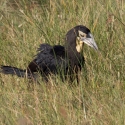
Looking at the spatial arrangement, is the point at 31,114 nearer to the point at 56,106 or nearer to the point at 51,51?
the point at 56,106

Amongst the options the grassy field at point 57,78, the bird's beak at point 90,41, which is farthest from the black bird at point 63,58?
the grassy field at point 57,78

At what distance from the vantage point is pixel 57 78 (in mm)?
5516

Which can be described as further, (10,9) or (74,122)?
(10,9)

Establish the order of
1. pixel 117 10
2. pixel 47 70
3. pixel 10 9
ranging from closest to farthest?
1. pixel 47 70
2. pixel 117 10
3. pixel 10 9

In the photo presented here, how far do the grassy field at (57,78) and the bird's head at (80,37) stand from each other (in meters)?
0.12

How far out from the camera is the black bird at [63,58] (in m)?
5.97

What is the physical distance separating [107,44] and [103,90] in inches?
45.9

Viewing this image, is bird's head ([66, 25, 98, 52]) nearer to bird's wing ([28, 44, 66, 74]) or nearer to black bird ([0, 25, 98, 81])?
black bird ([0, 25, 98, 81])

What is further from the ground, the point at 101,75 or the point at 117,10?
the point at 117,10

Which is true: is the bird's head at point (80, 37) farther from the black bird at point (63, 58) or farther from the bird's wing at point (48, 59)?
the bird's wing at point (48, 59)

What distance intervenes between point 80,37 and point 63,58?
35 centimetres

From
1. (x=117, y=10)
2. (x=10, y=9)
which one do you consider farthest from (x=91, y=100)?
(x=10, y=9)

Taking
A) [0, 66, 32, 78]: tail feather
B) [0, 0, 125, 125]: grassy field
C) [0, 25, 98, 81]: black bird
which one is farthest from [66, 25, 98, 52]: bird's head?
[0, 66, 32, 78]: tail feather

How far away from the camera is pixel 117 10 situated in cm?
676
